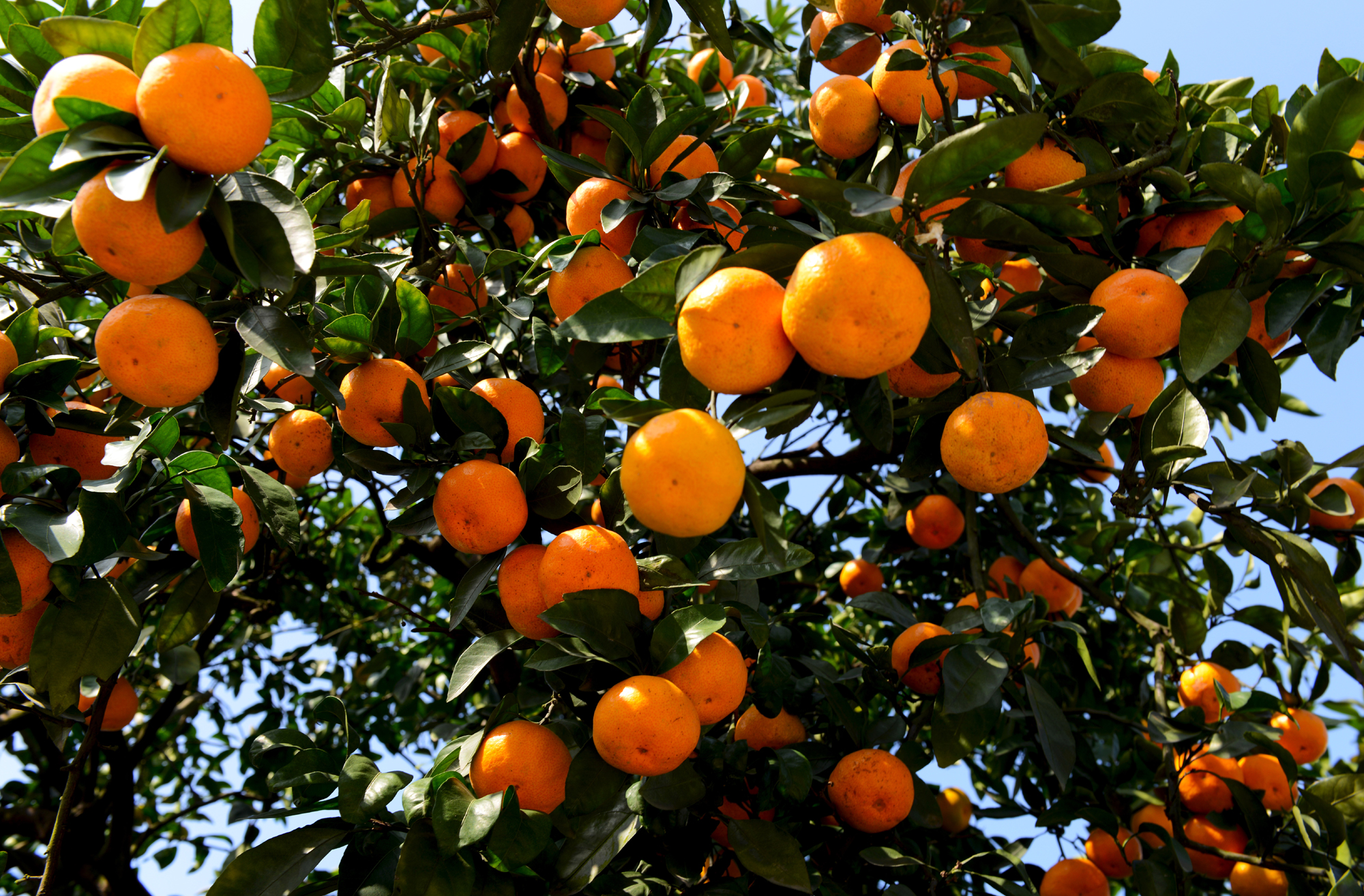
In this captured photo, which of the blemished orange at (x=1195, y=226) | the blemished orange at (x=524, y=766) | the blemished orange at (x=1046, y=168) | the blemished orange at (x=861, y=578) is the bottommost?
the blemished orange at (x=861, y=578)

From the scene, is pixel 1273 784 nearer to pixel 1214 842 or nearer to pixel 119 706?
Answer: pixel 1214 842

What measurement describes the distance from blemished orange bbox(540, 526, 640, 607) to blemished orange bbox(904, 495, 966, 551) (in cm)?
150

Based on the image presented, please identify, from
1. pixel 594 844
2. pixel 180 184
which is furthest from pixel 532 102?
pixel 594 844

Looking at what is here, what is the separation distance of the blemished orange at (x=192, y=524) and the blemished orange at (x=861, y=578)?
188 centimetres

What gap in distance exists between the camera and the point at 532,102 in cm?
227

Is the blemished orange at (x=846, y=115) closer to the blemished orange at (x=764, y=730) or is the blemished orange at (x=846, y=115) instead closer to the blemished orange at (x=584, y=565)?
the blemished orange at (x=584, y=565)

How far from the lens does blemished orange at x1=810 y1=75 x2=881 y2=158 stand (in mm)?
1906

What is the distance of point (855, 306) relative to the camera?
3.53ft

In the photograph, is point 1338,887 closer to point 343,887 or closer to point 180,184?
point 343,887

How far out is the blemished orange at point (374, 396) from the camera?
169 centimetres

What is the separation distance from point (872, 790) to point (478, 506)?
108cm

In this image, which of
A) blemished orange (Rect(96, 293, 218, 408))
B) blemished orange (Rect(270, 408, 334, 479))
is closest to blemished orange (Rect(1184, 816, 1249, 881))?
blemished orange (Rect(270, 408, 334, 479))

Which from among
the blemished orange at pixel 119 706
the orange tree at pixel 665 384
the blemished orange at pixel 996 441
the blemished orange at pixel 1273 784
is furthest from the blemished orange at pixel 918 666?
the blemished orange at pixel 119 706

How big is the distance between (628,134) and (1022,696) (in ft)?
5.76
